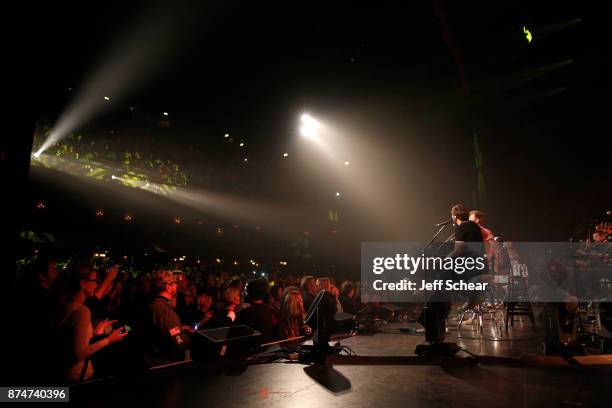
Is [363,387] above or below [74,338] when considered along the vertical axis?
below

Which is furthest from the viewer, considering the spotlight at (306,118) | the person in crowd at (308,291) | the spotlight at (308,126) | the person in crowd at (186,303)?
the spotlight at (308,126)

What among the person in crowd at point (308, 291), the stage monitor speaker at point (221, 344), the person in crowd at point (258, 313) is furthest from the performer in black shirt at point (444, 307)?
the person in crowd at point (308, 291)

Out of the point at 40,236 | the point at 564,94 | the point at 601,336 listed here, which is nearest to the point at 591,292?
the point at 601,336

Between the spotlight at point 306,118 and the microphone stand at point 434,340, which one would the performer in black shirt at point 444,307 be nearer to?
the microphone stand at point 434,340

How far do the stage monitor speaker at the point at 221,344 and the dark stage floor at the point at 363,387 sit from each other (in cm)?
43

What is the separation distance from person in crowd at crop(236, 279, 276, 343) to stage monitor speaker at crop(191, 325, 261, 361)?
58cm

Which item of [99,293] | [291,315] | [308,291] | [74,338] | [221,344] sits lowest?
[221,344]

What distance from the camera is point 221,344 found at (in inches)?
196

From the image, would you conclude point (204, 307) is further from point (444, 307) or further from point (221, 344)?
point (444, 307)

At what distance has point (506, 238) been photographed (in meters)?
13.4

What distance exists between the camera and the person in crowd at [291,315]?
6.99 meters

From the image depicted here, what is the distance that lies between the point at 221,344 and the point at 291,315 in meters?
2.34

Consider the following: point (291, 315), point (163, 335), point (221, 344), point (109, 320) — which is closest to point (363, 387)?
point (221, 344)

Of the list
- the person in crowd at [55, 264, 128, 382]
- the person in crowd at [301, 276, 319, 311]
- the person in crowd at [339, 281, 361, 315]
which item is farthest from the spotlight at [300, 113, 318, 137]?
the person in crowd at [55, 264, 128, 382]
